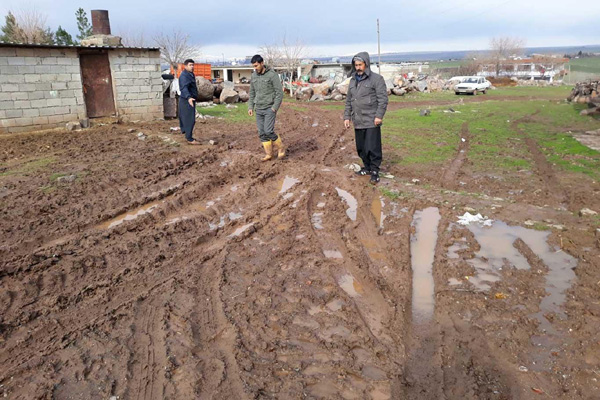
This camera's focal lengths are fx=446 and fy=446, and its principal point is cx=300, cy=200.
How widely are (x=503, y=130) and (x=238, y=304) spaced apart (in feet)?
42.2

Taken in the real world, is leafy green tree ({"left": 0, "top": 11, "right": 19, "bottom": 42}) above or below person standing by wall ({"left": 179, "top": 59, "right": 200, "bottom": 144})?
above

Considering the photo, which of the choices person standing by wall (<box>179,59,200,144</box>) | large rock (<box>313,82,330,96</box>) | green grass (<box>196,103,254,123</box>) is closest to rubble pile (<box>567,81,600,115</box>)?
large rock (<box>313,82,330,96</box>)

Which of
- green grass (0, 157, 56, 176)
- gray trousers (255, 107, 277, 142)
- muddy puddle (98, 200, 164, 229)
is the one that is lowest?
muddy puddle (98, 200, 164, 229)

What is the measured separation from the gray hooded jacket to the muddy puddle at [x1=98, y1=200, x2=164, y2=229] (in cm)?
343

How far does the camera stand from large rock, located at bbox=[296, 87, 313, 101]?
28.1 m

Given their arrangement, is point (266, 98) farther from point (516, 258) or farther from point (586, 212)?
point (586, 212)

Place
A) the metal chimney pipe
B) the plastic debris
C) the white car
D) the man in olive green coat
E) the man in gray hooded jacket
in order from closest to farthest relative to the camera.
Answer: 1. the plastic debris
2. the man in gray hooded jacket
3. the man in olive green coat
4. the metal chimney pipe
5. the white car

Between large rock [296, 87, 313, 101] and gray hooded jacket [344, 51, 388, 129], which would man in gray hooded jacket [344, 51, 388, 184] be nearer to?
gray hooded jacket [344, 51, 388, 129]

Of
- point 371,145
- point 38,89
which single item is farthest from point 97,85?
point 371,145

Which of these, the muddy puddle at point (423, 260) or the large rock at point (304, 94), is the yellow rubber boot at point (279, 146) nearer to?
the muddy puddle at point (423, 260)

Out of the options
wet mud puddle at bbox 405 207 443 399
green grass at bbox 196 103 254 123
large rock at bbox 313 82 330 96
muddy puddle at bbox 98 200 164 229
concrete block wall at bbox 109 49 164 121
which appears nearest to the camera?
wet mud puddle at bbox 405 207 443 399

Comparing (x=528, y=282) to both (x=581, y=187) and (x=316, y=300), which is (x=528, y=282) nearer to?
(x=316, y=300)

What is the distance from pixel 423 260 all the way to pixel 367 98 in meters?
3.26

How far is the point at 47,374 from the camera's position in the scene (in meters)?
2.93
